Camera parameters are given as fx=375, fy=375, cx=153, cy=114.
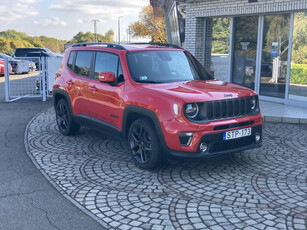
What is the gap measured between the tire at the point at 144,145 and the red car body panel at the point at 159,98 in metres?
0.26

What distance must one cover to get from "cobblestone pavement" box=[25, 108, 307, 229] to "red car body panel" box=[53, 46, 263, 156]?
2.03ft

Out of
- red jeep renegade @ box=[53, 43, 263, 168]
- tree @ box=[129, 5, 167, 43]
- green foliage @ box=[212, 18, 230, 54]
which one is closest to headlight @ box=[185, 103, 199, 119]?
red jeep renegade @ box=[53, 43, 263, 168]

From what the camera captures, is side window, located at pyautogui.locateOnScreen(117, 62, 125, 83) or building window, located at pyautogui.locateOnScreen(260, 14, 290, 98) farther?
building window, located at pyautogui.locateOnScreen(260, 14, 290, 98)

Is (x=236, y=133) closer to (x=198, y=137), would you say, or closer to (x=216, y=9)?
(x=198, y=137)

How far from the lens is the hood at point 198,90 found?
5164 millimetres

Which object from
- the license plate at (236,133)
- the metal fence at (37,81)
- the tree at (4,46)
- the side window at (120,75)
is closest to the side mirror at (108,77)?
the side window at (120,75)

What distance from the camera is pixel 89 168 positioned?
5.78 m

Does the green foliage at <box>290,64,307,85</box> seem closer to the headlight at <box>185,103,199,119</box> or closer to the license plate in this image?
the license plate

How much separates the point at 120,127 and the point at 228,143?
176 centimetres

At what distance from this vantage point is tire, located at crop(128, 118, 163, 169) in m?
5.37

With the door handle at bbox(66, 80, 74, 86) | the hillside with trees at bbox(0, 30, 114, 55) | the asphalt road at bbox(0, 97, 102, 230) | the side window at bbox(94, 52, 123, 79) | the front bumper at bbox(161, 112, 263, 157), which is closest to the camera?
the asphalt road at bbox(0, 97, 102, 230)

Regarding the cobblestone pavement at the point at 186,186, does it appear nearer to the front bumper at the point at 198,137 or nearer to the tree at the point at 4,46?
the front bumper at the point at 198,137

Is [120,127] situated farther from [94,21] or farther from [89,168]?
[94,21]

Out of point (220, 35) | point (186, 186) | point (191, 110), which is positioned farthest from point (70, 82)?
point (220, 35)
